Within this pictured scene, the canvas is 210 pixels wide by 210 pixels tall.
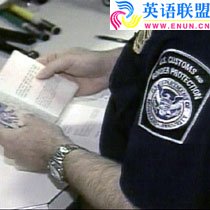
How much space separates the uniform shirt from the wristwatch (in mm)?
109

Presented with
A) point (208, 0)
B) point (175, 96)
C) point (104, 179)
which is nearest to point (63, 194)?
point (104, 179)

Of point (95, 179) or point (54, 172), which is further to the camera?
point (54, 172)

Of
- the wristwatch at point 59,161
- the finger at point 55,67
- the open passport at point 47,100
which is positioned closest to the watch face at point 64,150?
the wristwatch at point 59,161

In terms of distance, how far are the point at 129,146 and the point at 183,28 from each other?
138mm

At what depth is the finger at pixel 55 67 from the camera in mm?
985

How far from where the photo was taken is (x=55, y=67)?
3.32 feet

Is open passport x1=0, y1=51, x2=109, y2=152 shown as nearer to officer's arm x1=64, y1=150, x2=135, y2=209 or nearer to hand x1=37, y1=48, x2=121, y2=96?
hand x1=37, y1=48, x2=121, y2=96

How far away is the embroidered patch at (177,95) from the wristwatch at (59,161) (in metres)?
0.15

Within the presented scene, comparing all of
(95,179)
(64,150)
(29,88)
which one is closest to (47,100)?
(29,88)

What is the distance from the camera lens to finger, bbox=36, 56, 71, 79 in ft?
3.23

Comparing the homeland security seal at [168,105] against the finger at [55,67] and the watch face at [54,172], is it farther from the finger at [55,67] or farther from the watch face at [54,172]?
the finger at [55,67]

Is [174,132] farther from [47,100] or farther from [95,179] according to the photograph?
[47,100]

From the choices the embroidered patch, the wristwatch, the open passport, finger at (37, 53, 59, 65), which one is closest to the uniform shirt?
the embroidered patch

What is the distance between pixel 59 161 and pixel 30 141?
0.35 ft
